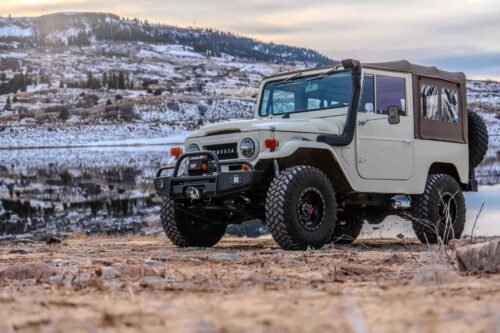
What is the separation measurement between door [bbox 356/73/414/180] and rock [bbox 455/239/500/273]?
3.90m

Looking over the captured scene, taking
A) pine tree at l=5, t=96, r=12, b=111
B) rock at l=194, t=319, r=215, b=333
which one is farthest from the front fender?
pine tree at l=5, t=96, r=12, b=111

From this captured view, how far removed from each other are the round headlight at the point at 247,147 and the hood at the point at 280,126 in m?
0.12

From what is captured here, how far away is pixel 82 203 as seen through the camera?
24938 mm

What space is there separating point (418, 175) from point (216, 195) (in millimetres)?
3098

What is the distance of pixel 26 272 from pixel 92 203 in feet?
65.1

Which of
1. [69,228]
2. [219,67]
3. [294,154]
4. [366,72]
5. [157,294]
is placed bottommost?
[69,228]

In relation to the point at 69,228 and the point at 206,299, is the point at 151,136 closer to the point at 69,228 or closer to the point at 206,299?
the point at 69,228

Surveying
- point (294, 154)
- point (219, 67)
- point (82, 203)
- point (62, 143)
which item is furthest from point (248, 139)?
point (219, 67)

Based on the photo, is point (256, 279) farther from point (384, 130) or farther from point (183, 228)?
point (384, 130)

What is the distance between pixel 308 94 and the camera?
9977mm

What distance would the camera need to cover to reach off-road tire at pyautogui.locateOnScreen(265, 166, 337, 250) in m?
8.34

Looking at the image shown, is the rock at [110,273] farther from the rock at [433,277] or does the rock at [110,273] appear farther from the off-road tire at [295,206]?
the off-road tire at [295,206]

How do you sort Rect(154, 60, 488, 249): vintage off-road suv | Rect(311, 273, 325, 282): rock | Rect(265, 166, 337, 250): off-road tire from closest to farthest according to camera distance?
1. Rect(311, 273, 325, 282): rock
2. Rect(265, 166, 337, 250): off-road tire
3. Rect(154, 60, 488, 249): vintage off-road suv

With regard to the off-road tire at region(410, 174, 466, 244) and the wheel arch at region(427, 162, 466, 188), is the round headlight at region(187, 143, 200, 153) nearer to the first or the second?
the off-road tire at region(410, 174, 466, 244)
